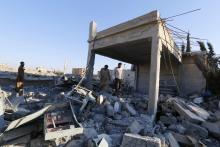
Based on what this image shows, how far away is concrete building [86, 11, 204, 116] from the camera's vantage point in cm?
760

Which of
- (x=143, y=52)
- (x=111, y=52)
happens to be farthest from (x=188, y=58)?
(x=111, y=52)

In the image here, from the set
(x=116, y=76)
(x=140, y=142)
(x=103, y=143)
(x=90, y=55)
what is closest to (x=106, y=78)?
(x=116, y=76)

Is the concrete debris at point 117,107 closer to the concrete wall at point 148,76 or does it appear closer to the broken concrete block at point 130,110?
the broken concrete block at point 130,110

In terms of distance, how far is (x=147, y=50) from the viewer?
35.1 feet

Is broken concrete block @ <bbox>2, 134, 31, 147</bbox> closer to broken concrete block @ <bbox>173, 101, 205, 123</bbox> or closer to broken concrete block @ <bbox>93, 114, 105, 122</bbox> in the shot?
broken concrete block @ <bbox>93, 114, 105, 122</bbox>

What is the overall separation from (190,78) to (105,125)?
733 cm

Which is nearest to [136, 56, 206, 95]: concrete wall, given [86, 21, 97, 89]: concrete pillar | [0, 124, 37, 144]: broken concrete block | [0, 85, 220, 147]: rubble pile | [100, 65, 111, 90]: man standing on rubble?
[0, 85, 220, 147]: rubble pile

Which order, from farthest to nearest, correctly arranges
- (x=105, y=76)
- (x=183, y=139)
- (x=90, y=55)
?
(x=90, y=55)
(x=105, y=76)
(x=183, y=139)

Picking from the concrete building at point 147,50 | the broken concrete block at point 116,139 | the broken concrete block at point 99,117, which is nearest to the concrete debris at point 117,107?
the broken concrete block at point 99,117

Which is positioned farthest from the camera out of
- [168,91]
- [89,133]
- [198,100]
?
[168,91]

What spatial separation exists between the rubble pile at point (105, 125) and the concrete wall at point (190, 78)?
11.3 feet

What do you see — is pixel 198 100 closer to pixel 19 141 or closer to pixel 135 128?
pixel 135 128

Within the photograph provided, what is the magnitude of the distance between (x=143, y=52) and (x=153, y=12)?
3706 millimetres

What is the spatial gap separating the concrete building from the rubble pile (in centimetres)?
85
